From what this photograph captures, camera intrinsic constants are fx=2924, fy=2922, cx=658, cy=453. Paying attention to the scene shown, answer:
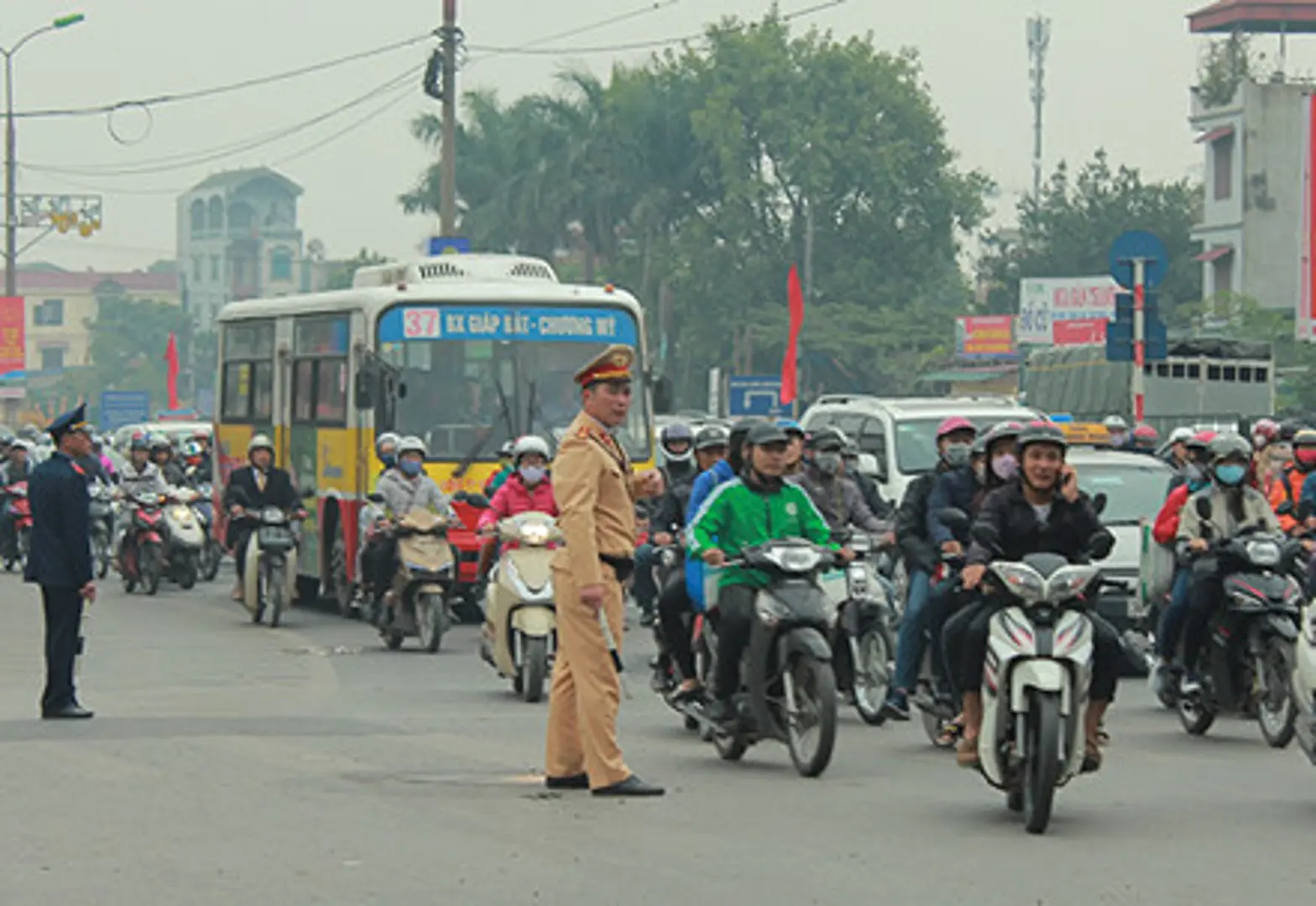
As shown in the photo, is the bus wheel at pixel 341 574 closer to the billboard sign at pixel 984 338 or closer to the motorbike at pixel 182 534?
the motorbike at pixel 182 534

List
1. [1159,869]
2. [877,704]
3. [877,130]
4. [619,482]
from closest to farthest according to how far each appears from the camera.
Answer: [1159,869], [619,482], [877,704], [877,130]

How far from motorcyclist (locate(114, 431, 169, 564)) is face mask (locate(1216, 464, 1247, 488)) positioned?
17.4 meters

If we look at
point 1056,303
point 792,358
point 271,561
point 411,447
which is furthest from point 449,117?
point 1056,303

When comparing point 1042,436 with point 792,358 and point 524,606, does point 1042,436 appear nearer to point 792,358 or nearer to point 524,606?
point 524,606

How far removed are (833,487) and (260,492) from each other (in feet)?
30.4

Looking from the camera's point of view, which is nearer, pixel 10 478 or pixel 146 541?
pixel 146 541

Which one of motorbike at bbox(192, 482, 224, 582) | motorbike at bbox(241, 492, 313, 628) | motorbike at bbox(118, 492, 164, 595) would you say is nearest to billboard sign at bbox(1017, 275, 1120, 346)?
motorbike at bbox(192, 482, 224, 582)

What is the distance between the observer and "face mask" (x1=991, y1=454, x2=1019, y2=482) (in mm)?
12023

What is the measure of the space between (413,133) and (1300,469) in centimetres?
6620

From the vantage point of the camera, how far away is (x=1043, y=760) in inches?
412

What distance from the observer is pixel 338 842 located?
10062 mm

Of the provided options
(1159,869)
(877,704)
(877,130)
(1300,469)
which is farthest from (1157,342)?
(877,130)

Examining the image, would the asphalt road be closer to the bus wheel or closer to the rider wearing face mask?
the rider wearing face mask

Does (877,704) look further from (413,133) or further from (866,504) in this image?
(413,133)
